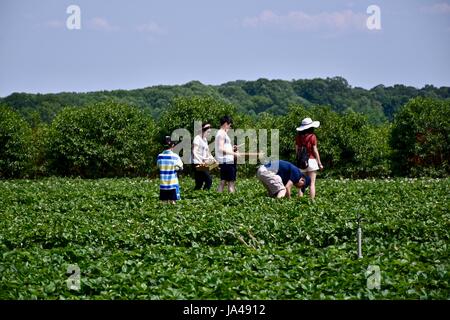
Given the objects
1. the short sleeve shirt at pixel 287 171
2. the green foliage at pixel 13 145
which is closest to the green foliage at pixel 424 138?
the green foliage at pixel 13 145

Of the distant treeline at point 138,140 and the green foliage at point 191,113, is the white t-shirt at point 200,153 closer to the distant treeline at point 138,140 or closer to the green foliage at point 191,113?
the distant treeline at point 138,140

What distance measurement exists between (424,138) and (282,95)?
6988 cm

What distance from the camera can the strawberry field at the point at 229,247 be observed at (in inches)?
316

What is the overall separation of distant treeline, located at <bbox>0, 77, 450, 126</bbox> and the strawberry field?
69.4 meters

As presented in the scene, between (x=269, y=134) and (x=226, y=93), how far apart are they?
215 feet

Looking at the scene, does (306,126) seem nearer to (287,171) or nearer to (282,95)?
(287,171)

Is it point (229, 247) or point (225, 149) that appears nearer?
point (229, 247)

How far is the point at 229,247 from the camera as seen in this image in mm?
10578

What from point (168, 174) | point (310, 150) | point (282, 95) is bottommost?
point (168, 174)

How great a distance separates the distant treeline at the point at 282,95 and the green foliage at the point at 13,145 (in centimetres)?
4053

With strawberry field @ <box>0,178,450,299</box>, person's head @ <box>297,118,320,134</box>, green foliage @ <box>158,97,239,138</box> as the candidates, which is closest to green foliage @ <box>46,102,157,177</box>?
green foliage @ <box>158,97,239,138</box>

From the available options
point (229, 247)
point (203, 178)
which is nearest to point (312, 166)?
point (203, 178)

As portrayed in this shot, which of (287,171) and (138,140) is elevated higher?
(138,140)

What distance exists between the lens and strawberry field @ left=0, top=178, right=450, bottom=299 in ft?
26.3
